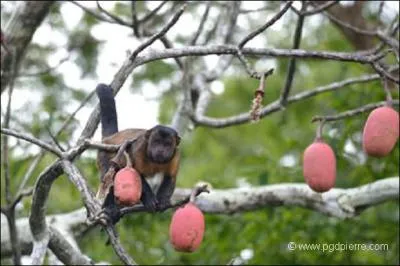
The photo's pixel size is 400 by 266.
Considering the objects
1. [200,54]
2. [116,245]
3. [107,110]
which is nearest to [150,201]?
[107,110]

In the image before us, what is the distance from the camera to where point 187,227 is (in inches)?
123

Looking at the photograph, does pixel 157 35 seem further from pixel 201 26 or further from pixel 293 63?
pixel 201 26

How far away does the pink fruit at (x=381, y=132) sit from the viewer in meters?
3.67

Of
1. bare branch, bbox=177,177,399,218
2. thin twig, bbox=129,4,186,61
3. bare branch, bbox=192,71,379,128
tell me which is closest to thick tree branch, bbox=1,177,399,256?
bare branch, bbox=177,177,399,218

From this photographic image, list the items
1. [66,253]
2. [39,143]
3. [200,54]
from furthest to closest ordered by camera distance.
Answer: [66,253] < [200,54] < [39,143]

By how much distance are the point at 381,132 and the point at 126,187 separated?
1104mm

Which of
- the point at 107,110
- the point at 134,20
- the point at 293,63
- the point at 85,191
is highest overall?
the point at 134,20

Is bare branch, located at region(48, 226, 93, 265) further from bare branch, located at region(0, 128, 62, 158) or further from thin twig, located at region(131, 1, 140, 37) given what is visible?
thin twig, located at region(131, 1, 140, 37)

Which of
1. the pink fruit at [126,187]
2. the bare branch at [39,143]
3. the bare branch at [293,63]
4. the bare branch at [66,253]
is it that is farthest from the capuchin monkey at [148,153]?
the bare branch at [293,63]

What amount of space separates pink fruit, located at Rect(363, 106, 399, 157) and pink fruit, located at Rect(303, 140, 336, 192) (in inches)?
5.8

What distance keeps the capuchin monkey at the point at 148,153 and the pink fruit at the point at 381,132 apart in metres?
0.85

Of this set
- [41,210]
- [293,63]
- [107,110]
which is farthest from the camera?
[293,63]

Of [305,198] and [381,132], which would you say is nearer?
[381,132]

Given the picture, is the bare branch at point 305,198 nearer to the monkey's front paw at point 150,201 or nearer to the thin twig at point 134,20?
the thin twig at point 134,20
